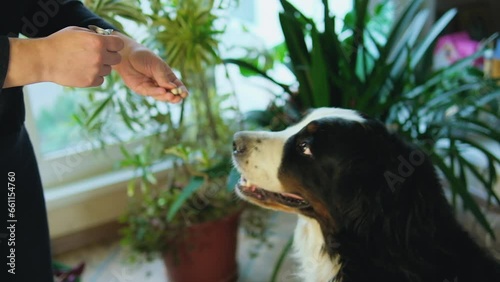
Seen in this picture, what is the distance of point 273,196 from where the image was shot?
4.07 feet

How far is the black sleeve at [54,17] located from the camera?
1032mm

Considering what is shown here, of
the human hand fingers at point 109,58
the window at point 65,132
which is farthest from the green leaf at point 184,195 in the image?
the human hand fingers at point 109,58

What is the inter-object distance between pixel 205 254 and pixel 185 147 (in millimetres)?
392

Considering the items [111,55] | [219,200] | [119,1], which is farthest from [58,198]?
[111,55]

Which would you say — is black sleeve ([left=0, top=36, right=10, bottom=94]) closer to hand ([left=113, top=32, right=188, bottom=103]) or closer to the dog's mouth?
hand ([left=113, top=32, right=188, bottom=103])

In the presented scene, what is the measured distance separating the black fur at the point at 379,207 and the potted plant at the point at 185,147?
0.45 metres

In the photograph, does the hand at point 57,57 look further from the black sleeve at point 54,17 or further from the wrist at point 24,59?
the black sleeve at point 54,17

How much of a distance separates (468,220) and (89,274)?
1590 millimetres

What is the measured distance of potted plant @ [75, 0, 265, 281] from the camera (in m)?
1.59

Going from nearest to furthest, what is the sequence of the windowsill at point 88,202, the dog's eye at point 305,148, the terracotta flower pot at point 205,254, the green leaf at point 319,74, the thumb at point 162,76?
the thumb at point 162,76 → the dog's eye at point 305,148 → the green leaf at point 319,74 → the terracotta flower pot at point 205,254 → the windowsill at point 88,202

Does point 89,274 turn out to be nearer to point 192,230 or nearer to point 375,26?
point 192,230

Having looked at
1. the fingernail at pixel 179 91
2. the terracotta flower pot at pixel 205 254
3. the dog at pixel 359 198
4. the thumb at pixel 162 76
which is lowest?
the terracotta flower pot at pixel 205 254

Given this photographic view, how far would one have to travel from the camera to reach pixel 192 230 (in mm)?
1733

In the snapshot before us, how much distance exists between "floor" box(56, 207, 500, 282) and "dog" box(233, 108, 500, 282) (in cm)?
74
